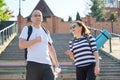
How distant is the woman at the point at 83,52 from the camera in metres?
7.64

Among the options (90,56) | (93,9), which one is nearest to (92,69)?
(90,56)

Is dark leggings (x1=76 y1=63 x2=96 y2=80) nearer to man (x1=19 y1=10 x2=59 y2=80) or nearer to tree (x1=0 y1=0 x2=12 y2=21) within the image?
man (x1=19 y1=10 x2=59 y2=80)

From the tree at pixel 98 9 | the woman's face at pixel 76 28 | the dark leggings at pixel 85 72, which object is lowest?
the dark leggings at pixel 85 72

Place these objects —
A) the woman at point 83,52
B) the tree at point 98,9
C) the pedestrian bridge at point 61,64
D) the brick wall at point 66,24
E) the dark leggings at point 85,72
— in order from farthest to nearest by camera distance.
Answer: the tree at point 98,9
the brick wall at point 66,24
the pedestrian bridge at point 61,64
the woman at point 83,52
the dark leggings at point 85,72

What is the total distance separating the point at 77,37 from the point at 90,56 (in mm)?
431

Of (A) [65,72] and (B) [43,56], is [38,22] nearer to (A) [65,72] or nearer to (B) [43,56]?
(B) [43,56]

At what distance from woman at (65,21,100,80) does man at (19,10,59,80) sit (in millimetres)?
929

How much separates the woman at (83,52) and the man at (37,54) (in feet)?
3.05

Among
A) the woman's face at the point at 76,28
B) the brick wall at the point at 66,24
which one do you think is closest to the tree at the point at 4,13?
the brick wall at the point at 66,24

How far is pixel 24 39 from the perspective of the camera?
272 inches

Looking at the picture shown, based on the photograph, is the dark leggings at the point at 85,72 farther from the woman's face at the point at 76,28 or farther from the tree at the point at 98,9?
the tree at the point at 98,9

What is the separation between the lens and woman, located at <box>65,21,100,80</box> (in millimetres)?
7637

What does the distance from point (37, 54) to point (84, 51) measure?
1.17 meters

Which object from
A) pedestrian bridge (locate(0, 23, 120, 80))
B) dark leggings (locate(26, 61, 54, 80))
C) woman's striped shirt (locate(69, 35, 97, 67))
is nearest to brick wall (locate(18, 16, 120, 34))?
pedestrian bridge (locate(0, 23, 120, 80))
